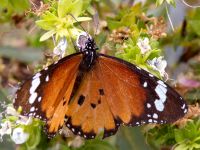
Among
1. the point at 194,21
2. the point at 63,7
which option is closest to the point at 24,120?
the point at 63,7

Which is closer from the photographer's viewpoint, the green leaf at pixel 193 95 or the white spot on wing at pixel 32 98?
the white spot on wing at pixel 32 98

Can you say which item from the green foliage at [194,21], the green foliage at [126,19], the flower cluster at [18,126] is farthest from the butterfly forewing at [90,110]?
the green foliage at [194,21]

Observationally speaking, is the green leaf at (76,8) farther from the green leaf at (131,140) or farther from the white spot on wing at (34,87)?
the green leaf at (131,140)

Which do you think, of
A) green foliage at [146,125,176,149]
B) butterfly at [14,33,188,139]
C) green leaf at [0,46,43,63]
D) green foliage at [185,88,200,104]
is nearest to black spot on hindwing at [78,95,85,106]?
butterfly at [14,33,188,139]

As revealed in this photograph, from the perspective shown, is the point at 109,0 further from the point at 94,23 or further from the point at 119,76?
the point at 119,76

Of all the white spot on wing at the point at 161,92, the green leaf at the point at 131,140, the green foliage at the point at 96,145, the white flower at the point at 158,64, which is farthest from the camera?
the green leaf at the point at 131,140

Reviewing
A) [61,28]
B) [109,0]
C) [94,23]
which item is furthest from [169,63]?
[61,28]

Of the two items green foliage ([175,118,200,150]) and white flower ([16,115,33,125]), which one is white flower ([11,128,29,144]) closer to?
Answer: white flower ([16,115,33,125])

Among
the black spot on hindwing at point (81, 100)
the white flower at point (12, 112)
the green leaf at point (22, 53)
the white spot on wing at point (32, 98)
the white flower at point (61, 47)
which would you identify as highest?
the green leaf at point (22, 53)
